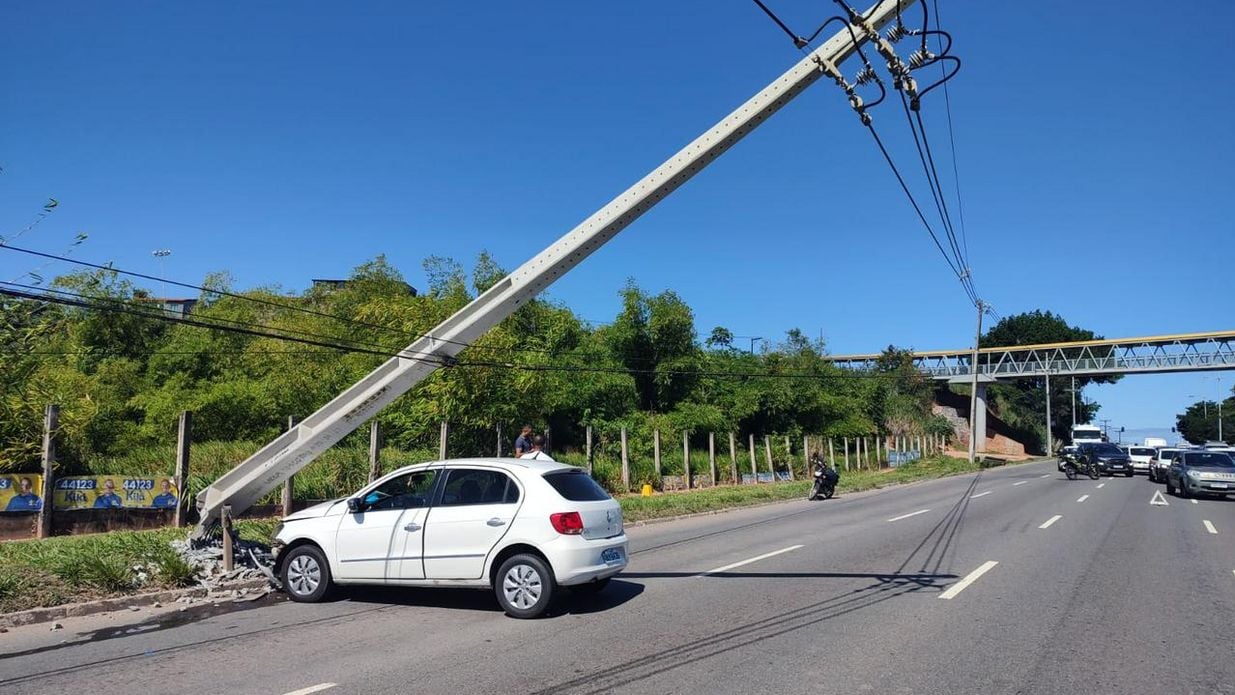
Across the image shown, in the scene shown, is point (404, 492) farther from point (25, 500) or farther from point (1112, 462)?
point (1112, 462)

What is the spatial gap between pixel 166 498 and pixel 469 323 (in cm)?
852

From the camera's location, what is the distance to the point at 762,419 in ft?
135

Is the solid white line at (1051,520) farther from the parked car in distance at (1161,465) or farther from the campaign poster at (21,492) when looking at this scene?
the parked car in distance at (1161,465)

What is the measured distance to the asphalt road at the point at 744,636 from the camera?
5859mm

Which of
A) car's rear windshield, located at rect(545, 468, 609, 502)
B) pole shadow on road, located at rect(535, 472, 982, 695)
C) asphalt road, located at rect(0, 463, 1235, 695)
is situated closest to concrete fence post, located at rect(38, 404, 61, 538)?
asphalt road, located at rect(0, 463, 1235, 695)

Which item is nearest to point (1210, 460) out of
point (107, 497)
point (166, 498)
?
point (166, 498)

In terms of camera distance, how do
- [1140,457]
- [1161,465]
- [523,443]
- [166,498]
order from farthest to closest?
[1140,457] → [1161,465] → [166,498] → [523,443]

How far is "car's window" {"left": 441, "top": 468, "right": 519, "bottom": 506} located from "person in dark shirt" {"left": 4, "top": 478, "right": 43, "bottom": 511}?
9914 millimetres

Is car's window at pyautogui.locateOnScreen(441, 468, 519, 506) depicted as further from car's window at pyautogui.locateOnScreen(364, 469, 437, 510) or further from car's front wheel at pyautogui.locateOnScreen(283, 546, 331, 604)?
car's front wheel at pyautogui.locateOnScreen(283, 546, 331, 604)

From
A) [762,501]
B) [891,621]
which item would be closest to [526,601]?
[891,621]

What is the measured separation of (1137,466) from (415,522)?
4817 cm

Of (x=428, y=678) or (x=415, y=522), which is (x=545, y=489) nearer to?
(x=415, y=522)

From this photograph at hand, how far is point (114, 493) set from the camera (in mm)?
14555

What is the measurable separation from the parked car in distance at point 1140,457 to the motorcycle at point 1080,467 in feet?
24.8
